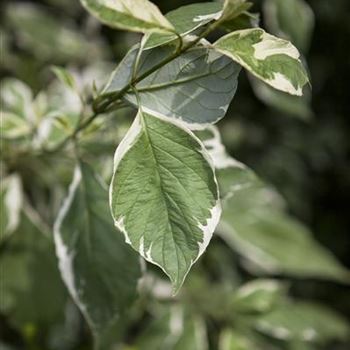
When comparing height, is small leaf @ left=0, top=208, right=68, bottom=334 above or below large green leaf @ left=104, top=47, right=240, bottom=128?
below

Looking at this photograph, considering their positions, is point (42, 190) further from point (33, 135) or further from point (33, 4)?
point (33, 4)

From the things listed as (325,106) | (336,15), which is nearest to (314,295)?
(325,106)

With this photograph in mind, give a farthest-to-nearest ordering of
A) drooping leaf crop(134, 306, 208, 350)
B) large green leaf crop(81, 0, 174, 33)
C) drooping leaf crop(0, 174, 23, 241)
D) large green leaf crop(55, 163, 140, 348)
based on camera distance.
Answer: drooping leaf crop(134, 306, 208, 350) → drooping leaf crop(0, 174, 23, 241) → large green leaf crop(55, 163, 140, 348) → large green leaf crop(81, 0, 174, 33)

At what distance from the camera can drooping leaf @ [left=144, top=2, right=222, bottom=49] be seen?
60 cm

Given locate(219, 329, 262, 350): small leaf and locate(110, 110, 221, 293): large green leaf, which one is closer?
locate(110, 110, 221, 293): large green leaf

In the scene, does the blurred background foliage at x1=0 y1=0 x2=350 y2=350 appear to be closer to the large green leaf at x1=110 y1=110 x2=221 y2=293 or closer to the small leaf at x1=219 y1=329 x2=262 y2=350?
the small leaf at x1=219 y1=329 x2=262 y2=350

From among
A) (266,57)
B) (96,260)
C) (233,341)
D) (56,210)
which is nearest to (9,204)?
(56,210)

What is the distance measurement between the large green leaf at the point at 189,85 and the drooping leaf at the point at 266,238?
1.64 ft

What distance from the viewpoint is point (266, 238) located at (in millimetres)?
1214

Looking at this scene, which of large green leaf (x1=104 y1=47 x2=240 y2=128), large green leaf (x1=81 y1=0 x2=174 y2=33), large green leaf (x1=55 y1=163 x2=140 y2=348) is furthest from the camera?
large green leaf (x1=55 y1=163 x2=140 y2=348)

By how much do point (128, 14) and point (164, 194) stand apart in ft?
0.45

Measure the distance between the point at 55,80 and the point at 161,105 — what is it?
0.89 metres

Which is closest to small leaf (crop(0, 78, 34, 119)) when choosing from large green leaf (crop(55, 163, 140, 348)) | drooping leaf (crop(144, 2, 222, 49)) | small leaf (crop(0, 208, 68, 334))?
small leaf (crop(0, 208, 68, 334))

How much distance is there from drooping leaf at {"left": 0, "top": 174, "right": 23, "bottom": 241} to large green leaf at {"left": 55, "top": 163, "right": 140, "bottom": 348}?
0.48ft
